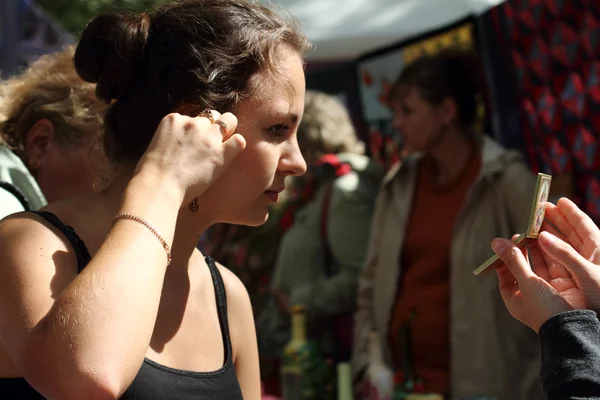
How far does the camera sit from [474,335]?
11.5 ft

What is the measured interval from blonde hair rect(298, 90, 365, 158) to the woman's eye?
8.91 ft

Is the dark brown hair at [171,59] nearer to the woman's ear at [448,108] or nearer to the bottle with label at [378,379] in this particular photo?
the bottle with label at [378,379]

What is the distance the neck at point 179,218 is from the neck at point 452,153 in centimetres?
225

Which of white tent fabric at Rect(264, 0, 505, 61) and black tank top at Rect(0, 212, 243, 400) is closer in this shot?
black tank top at Rect(0, 212, 243, 400)

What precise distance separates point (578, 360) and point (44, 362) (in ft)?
2.59

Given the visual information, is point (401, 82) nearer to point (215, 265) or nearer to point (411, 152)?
point (411, 152)

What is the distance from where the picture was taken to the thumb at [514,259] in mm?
1493

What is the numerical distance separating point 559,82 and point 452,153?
0.62 m

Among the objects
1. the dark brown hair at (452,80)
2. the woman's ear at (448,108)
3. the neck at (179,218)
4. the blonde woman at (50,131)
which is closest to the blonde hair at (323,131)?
the dark brown hair at (452,80)

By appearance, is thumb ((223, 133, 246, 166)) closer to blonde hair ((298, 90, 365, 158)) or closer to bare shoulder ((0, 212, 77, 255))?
bare shoulder ((0, 212, 77, 255))

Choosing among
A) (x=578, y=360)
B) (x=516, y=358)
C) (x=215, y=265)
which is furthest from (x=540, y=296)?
(x=516, y=358)

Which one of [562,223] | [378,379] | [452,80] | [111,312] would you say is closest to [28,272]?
[111,312]

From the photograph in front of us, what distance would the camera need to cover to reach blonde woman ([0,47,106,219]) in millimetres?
2117

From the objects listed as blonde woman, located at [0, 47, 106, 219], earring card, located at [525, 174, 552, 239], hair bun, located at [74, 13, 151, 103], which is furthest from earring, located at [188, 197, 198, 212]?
earring card, located at [525, 174, 552, 239]
